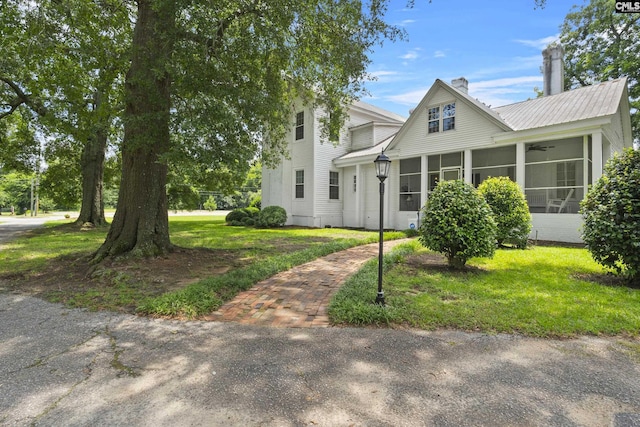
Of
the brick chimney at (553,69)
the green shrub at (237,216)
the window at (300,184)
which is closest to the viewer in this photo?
the brick chimney at (553,69)

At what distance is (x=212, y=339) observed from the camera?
137 inches

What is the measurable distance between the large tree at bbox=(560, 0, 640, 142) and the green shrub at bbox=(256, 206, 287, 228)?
20.1m

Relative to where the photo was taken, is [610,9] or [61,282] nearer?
[61,282]

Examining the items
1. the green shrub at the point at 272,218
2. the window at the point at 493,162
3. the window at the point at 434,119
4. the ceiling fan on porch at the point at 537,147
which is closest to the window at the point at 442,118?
the window at the point at 434,119

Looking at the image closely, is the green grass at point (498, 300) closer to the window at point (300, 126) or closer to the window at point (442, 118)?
the window at point (442, 118)

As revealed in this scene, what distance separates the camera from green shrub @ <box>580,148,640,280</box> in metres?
5.18

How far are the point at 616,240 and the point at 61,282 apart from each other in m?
9.46

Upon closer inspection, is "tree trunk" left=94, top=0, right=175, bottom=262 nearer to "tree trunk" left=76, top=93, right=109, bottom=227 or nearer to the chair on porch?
"tree trunk" left=76, top=93, right=109, bottom=227

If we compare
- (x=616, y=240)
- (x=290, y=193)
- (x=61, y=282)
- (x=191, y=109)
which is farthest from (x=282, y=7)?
(x=290, y=193)

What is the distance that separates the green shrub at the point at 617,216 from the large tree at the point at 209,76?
5.27m

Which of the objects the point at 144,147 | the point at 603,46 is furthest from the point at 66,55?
the point at 603,46

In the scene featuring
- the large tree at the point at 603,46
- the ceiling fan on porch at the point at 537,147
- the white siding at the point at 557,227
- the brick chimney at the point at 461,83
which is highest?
the large tree at the point at 603,46

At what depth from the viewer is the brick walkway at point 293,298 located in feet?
13.4

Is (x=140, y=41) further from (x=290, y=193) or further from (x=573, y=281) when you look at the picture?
(x=290, y=193)
